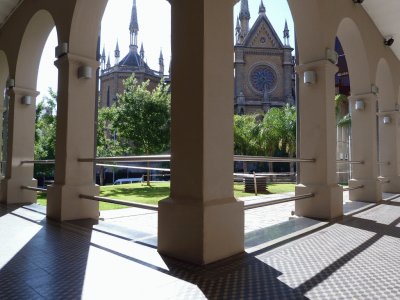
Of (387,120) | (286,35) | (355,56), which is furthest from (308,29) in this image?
(286,35)

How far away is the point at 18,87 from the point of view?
6.12 m

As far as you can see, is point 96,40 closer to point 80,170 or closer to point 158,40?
point 80,170

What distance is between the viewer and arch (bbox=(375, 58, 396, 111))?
8.36 metres

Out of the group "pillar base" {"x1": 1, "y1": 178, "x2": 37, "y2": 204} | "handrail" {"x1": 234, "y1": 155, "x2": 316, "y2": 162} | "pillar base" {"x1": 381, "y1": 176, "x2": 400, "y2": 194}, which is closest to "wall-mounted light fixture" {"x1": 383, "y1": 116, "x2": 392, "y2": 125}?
"pillar base" {"x1": 381, "y1": 176, "x2": 400, "y2": 194}

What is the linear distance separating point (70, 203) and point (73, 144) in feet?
2.57

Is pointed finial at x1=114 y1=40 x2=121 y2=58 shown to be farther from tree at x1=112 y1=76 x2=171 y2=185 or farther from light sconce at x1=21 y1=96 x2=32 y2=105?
light sconce at x1=21 y1=96 x2=32 y2=105

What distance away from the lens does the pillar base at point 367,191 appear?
652cm

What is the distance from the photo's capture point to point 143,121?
18.1m

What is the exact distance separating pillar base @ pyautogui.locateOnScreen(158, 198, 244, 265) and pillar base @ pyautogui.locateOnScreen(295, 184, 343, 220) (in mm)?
2081

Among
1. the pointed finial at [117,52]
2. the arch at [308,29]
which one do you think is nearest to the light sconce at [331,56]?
the arch at [308,29]

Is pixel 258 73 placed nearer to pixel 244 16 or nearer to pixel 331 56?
pixel 244 16

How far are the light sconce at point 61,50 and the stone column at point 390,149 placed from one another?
25.8ft

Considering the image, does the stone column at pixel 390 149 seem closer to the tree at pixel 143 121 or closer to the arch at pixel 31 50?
the arch at pixel 31 50

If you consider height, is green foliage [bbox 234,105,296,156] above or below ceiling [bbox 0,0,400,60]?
below
